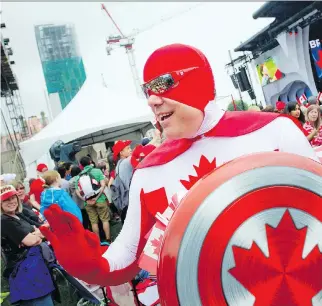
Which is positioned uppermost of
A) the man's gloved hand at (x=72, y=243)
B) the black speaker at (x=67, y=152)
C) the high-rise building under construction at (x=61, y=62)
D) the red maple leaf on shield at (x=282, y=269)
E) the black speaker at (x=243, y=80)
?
the high-rise building under construction at (x=61, y=62)

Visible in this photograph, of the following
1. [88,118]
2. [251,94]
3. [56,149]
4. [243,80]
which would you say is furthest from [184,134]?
[243,80]

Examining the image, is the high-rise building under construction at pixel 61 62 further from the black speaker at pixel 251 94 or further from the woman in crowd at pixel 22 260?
the woman in crowd at pixel 22 260

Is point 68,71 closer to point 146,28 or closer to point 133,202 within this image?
point 146,28

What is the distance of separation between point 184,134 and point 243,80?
2428cm

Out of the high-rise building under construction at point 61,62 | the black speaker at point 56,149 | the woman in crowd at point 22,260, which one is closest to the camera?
the woman in crowd at point 22,260

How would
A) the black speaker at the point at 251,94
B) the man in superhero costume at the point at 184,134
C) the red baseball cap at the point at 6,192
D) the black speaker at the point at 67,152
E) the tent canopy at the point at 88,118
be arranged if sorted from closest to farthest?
the man in superhero costume at the point at 184,134 < the red baseball cap at the point at 6,192 < the black speaker at the point at 67,152 < the tent canopy at the point at 88,118 < the black speaker at the point at 251,94

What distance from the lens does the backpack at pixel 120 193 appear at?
18.0 feet

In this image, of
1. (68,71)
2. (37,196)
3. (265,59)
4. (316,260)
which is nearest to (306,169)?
(316,260)

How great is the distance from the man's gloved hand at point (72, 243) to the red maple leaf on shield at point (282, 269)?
0.51 metres

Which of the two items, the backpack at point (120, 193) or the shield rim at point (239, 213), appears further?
the backpack at point (120, 193)

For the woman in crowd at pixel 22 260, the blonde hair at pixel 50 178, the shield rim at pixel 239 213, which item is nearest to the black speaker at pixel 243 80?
the blonde hair at pixel 50 178

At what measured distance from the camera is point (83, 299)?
432 centimetres

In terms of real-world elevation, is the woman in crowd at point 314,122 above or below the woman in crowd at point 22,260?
above

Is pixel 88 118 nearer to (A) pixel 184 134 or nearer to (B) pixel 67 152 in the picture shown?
(B) pixel 67 152
